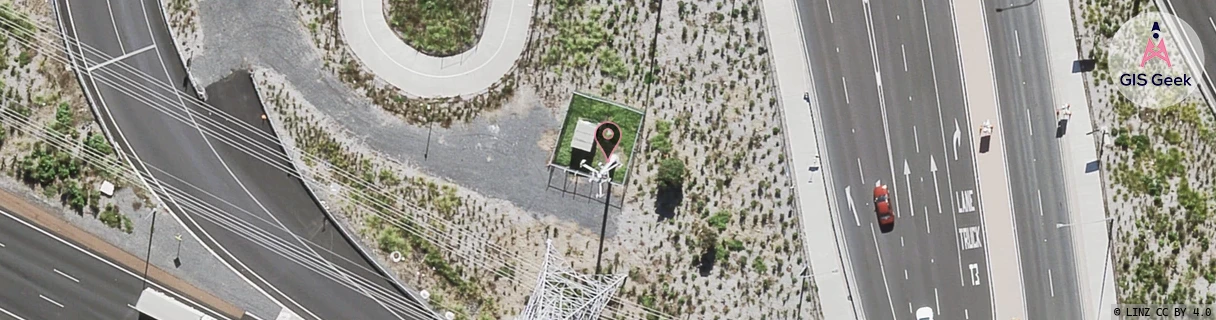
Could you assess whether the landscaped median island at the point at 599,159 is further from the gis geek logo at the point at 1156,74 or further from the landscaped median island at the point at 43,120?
the gis geek logo at the point at 1156,74

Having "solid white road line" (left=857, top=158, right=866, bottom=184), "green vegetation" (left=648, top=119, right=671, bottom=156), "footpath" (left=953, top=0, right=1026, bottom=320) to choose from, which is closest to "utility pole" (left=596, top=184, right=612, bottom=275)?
"green vegetation" (left=648, top=119, right=671, bottom=156)

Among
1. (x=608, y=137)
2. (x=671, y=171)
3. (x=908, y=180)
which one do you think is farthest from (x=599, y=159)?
(x=908, y=180)

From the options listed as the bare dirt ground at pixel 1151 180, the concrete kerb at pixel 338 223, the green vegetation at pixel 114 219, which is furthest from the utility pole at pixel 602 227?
the bare dirt ground at pixel 1151 180

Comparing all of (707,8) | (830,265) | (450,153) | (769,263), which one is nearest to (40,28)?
(450,153)

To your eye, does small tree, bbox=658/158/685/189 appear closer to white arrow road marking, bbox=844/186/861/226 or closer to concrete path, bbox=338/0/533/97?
white arrow road marking, bbox=844/186/861/226

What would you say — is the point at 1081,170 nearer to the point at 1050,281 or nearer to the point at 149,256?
the point at 1050,281
